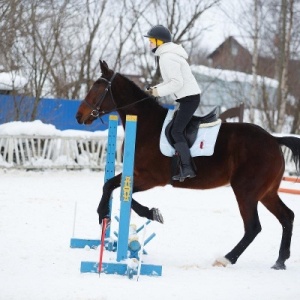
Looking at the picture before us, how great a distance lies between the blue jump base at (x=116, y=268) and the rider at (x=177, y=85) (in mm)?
1135

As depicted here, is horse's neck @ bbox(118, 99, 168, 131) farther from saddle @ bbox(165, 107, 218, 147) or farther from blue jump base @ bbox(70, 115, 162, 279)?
blue jump base @ bbox(70, 115, 162, 279)

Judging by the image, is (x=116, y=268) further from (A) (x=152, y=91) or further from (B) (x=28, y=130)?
(B) (x=28, y=130)

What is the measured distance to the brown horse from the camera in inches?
254

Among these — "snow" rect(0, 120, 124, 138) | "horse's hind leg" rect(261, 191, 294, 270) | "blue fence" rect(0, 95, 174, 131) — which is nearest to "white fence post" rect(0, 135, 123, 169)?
"snow" rect(0, 120, 124, 138)

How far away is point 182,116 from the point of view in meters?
6.40

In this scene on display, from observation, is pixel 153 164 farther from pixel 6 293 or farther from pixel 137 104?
pixel 6 293

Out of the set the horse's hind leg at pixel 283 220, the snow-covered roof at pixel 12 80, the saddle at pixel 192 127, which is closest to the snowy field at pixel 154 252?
the horse's hind leg at pixel 283 220

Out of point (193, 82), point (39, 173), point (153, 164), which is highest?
point (193, 82)

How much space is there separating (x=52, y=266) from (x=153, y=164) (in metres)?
1.61

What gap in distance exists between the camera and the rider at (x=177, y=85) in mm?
6230

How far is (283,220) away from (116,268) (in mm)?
2220

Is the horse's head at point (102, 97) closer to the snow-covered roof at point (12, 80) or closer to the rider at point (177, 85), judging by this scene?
the rider at point (177, 85)

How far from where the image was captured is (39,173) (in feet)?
48.7

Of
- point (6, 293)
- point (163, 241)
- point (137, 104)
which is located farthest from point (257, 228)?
point (6, 293)
